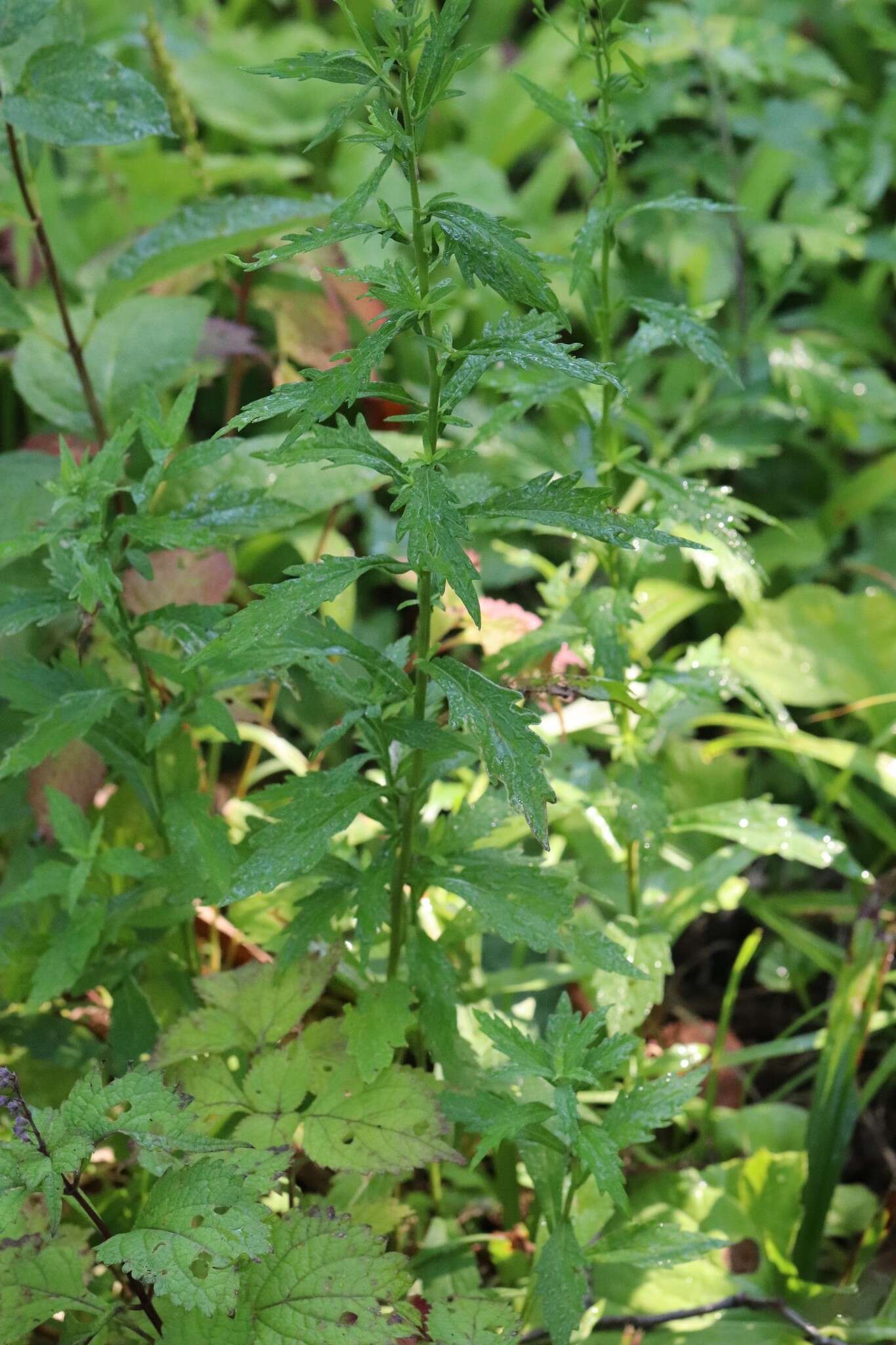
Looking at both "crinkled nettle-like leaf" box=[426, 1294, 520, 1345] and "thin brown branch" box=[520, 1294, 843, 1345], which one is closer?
"crinkled nettle-like leaf" box=[426, 1294, 520, 1345]

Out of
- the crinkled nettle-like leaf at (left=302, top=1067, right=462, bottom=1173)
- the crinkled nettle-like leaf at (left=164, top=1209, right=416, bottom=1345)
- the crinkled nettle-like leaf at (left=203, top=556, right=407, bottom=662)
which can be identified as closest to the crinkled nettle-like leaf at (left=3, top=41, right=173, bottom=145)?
the crinkled nettle-like leaf at (left=203, top=556, right=407, bottom=662)

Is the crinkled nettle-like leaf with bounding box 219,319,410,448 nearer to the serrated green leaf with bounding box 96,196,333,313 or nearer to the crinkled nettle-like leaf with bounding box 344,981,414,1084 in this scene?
the crinkled nettle-like leaf with bounding box 344,981,414,1084

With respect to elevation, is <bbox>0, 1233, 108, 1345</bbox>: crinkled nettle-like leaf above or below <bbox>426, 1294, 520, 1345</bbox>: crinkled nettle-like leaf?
above

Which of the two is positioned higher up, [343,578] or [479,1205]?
[343,578]

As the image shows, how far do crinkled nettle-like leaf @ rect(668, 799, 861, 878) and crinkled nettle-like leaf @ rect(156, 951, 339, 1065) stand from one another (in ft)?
1.70

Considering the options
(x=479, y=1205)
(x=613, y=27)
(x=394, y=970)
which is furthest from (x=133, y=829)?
(x=613, y=27)

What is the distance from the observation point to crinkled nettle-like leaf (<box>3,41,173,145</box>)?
1535mm

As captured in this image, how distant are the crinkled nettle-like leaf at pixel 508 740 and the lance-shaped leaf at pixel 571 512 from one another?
0.16m

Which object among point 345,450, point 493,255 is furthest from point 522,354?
point 345,450

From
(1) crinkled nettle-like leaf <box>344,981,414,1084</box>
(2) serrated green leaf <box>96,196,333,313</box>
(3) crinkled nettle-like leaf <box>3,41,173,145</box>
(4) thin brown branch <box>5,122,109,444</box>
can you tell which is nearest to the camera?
(1) crinkled nettle-like leaf <box>344,981,414,1084</box>

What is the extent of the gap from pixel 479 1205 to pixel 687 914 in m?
0.48

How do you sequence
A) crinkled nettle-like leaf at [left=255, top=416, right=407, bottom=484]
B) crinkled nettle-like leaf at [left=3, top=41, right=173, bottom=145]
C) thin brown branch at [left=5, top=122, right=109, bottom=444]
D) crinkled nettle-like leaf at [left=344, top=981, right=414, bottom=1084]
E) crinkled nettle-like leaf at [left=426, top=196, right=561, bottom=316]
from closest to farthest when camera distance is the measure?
1. crinkled nettle-like leaf at [left=426, top=196, right=561, bottom=316]
2. crinkled nettle-like leaf at [left=255, top=416, right=407, bottom=484]
3. crinkled nettle-like leaf at [left=344, top=981, right=414, bottom=1084]
4. crinkled nettle-like leaf at [left=3, top=41, right=173, bottom=145]
5. thin brown branch at [left=5, top=122, right=109, bottom=444]

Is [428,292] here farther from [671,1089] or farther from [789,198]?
[789,198]

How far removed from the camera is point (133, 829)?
1.74 meters
